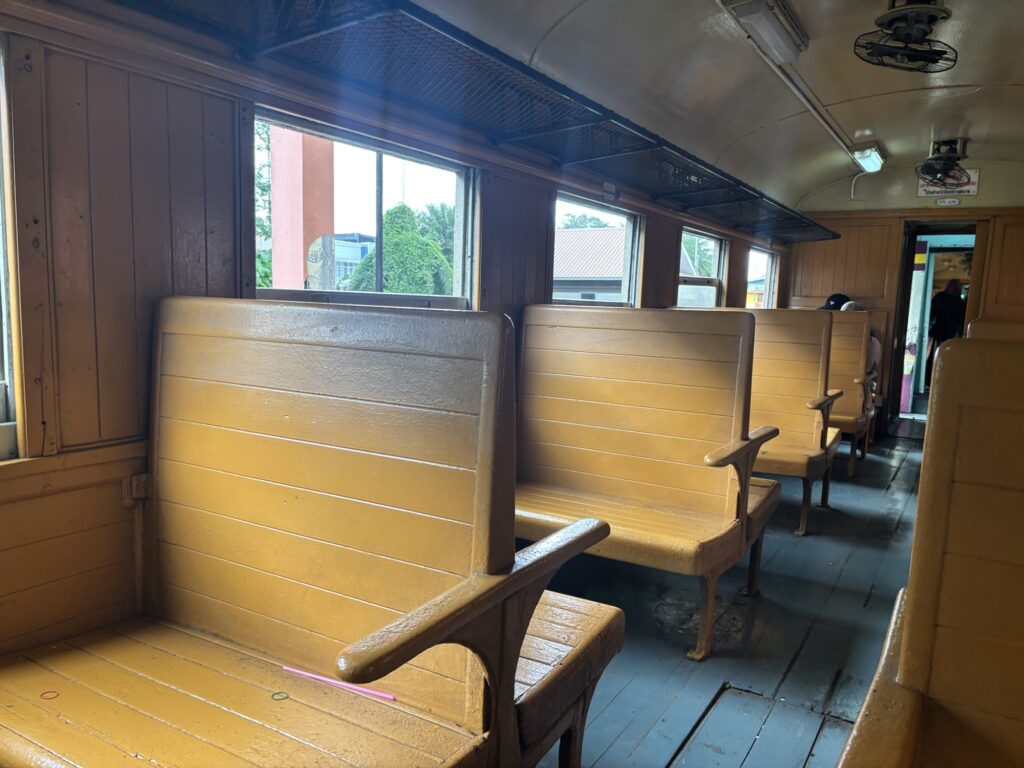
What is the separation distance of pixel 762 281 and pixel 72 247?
7.11m

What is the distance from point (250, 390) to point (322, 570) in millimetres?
492

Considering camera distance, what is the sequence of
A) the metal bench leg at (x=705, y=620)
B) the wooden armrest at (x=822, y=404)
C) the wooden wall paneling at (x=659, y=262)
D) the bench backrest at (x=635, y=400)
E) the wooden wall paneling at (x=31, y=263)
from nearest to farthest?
the wooden wall paneling at (x=31, y=263) → the metal bench leg at (x=705, y=620) → the bench backrest at (x=635, y=400) → the wooden armrest at (x=822, y=404) → the wooden wall paneling at (x=659, y=262)

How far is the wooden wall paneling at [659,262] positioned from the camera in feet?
15.3

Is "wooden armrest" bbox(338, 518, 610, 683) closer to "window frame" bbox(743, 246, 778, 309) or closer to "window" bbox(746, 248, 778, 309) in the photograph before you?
"window" bbox(746, 248, 778, 309)

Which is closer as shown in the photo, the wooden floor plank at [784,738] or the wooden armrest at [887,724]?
the wooden armrest at [887,724]

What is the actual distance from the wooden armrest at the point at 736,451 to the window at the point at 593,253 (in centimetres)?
146

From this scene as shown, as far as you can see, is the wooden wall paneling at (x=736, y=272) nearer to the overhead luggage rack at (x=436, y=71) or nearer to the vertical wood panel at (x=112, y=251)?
the overhead luggage rack at (x=436, y=71)

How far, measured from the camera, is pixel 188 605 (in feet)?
6.14

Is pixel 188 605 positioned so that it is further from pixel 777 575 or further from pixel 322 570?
pixel 777 575

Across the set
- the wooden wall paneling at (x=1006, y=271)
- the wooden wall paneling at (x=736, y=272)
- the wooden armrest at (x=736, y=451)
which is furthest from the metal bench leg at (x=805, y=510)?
the wooden wall paneling at (x=1006, y=271)

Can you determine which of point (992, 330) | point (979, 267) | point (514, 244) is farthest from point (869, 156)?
point (992, 330)

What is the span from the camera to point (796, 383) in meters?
4.26

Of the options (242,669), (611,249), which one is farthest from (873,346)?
(242,669)

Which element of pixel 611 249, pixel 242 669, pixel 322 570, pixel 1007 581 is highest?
pixel 611 249
